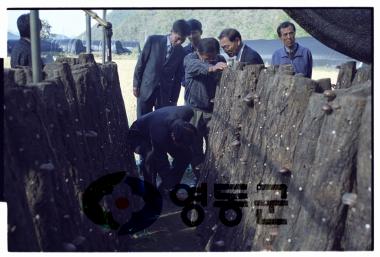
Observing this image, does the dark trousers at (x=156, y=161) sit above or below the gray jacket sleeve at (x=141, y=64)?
below

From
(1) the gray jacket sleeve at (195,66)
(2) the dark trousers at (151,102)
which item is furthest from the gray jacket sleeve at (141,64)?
(1) the gray jacket sleeve at (195,66)

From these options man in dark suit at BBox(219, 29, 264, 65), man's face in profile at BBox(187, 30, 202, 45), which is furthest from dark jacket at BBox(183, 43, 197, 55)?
man in dark suit at BBox(219, 29, 264, 65)

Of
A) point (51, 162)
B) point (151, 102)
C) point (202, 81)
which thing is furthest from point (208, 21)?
point (51, 162)

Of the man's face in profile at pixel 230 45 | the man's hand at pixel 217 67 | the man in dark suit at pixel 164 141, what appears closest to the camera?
the man in dark suit at pixel 164 141

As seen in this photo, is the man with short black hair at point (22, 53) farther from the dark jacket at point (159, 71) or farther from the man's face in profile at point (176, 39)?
the man's face in profile at point (176, 39)

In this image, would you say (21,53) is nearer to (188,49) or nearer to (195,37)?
(195,37)

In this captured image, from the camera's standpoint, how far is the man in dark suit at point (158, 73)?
8.05 meters

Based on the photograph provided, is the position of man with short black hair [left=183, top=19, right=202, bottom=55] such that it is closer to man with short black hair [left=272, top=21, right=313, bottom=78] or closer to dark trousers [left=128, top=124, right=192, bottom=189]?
man with short black hair [left=272, top=21, right=313, bottom=78]

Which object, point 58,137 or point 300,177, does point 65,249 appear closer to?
Answer: point 58,137

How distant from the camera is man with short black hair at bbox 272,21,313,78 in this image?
690cm

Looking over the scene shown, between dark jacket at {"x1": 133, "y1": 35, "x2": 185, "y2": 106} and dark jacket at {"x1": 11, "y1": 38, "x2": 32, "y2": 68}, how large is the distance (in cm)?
173

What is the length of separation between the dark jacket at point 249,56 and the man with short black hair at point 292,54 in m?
0.24

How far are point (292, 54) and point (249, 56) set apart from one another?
1.78 feet

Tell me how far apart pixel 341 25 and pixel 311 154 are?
2523 mm
